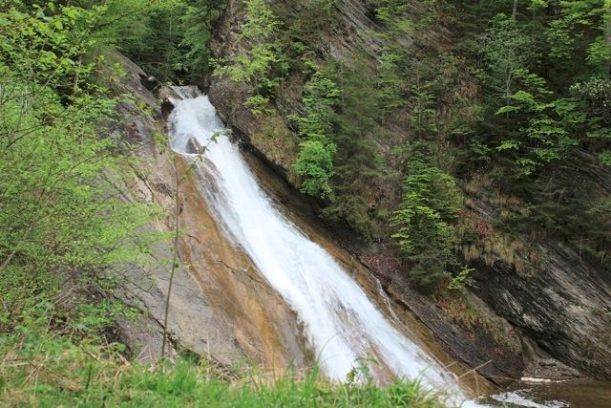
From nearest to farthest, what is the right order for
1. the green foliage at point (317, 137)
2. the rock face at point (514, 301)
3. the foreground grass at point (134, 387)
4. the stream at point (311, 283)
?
1. the foreground grass at point (134, 387)
2. the stream at point (311, 283)
3. the rock face at point (514, 301)
4. the green foliage at point (317, 137)

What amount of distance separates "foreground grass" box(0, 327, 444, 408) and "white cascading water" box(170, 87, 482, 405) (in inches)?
252

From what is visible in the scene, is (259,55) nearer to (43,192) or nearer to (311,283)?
(311,283)

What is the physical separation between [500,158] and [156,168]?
1062 cm

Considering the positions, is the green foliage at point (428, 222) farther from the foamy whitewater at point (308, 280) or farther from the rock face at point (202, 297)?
the rock face at point (202, 297)

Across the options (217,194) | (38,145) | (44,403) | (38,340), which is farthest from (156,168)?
(44,403)

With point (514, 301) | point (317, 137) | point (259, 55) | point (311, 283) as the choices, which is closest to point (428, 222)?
point (514, 301)

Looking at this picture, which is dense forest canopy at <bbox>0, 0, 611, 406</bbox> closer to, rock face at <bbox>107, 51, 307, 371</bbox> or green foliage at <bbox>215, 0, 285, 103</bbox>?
green foliage at <bbox>215, 0, 285, 103</bbox>

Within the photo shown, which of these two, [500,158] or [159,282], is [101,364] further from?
[500,158]

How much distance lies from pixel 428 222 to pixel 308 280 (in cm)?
440

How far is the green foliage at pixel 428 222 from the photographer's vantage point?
47.2 feet

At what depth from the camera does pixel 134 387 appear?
3531 mm

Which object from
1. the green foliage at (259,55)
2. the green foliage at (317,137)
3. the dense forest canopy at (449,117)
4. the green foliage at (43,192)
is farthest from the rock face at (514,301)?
the green foliage at (43,192)

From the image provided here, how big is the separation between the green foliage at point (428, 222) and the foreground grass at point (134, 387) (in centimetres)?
1096

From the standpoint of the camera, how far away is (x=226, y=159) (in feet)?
50.4
